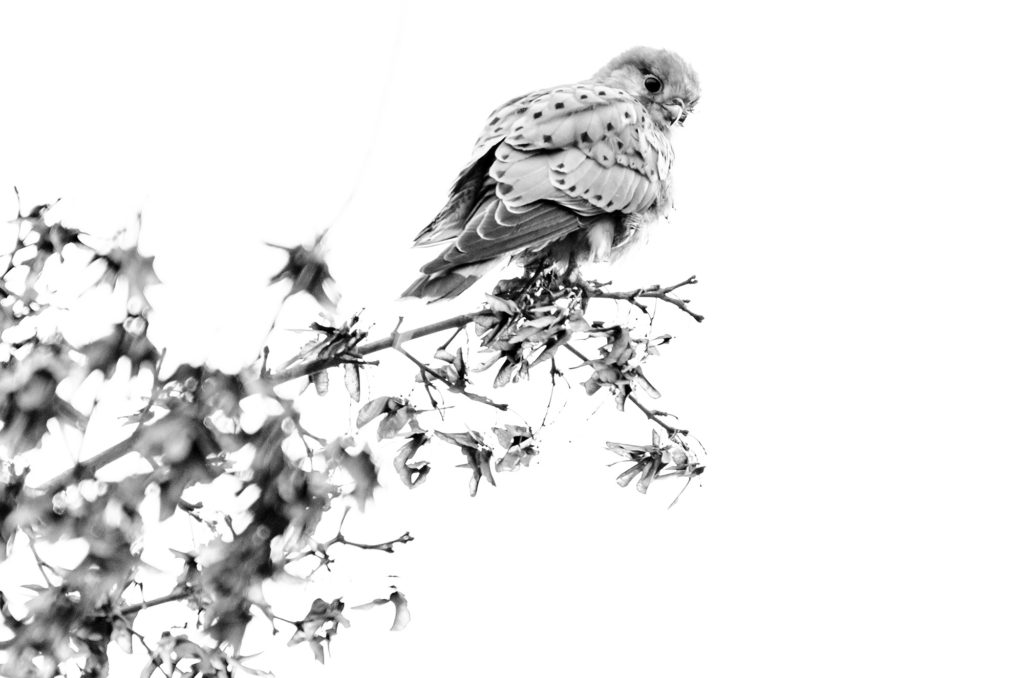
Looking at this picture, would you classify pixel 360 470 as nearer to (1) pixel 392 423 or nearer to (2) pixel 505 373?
(1) pixel 392 423

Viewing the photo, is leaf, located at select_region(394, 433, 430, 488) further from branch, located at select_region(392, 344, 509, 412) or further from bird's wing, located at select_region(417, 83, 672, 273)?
bird's wing, located at select_region(417, 83, 672, 273)

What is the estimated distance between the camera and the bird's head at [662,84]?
Answer: 2678mm

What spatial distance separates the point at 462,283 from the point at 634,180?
28.4 inches

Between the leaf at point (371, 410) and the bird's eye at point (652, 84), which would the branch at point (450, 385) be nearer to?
the leaf at point (371, 410)

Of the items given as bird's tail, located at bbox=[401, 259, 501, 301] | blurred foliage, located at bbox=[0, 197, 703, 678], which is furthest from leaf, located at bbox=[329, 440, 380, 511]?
bird's tail, located at bbox=[401, 259, 501, 301]

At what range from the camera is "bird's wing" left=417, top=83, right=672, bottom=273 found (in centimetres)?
208

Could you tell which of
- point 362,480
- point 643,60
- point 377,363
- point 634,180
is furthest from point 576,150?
point 362,480

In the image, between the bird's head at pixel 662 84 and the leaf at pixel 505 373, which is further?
the bird's head at pixel 662 84

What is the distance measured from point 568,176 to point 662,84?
1.86 feet

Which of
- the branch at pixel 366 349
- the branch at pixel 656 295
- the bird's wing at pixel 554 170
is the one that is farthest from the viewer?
the bird's wing at pixel 554 170

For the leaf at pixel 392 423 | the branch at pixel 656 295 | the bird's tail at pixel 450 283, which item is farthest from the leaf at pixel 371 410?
the bird's tail at pixel 450 283

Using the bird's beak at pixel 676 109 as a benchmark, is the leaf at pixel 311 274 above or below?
below

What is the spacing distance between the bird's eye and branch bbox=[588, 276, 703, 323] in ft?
4.48

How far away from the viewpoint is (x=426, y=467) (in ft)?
3.52
